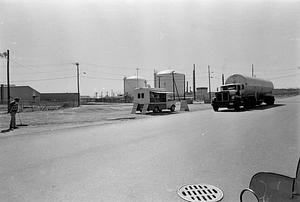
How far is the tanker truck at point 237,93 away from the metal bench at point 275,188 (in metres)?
21.5

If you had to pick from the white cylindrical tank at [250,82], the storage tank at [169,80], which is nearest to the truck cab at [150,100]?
the white cylindrical tank at [250,82]

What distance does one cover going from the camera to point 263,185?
2295 millimetres

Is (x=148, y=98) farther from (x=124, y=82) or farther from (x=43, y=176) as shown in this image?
(x=124, y=82)

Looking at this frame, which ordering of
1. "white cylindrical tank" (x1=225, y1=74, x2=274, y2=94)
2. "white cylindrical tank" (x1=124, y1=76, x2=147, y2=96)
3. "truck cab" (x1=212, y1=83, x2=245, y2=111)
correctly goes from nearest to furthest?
"truck cab" (x1=212, y1=83, x2=245, y2=111) < "white cylindrical tank" (x1=225, y1=74, x2=274, y2=94) < "white cylindrical tank" (x1=124, y1=76, x2=147, y2=96)

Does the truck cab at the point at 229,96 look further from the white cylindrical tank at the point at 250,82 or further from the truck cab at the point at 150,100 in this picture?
the truck cab at the point at 150,100

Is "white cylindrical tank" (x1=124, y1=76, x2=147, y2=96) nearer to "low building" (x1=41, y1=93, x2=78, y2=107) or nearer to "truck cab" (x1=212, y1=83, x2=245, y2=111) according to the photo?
"low building" (x1=41, y1=93, x2=78, y2=107)

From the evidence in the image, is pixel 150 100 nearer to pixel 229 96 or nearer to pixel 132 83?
pixel 229 96

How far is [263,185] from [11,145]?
314 inches

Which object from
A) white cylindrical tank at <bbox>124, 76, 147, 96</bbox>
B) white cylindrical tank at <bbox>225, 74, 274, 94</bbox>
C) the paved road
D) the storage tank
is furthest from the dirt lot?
white cylindrical tank at <bbox>124, 76, 147, 96</bbox>

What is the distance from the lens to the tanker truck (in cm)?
2308

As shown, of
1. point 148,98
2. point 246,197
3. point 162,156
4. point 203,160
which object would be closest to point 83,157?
point 162,156

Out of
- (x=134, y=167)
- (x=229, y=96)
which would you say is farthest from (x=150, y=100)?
(x=134, y=167)

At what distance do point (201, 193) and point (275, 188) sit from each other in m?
1.66

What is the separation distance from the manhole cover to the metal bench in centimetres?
129
